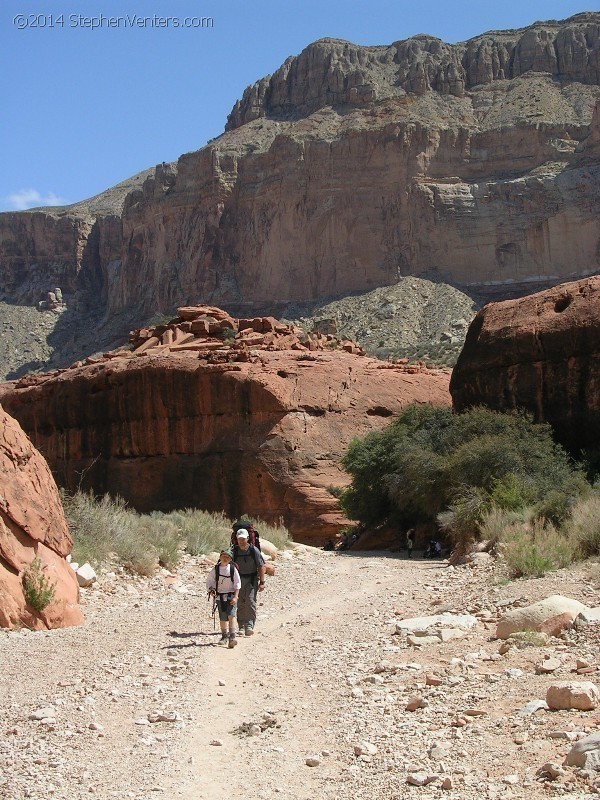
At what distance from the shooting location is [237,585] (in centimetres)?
1097

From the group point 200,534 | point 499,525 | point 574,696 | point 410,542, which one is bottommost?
point 410,542

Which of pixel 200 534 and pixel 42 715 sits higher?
pixel 42 715

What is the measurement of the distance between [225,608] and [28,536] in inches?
99.7

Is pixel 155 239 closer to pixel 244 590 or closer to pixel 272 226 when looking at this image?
pixel 272 226

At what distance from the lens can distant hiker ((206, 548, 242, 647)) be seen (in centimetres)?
1077

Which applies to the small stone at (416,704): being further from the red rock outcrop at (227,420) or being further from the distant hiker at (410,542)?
the red rock outcrop at (227,420)

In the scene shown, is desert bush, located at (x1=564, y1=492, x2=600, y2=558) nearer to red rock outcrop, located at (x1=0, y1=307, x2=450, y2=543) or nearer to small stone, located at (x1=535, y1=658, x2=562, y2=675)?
small stone, located at (x1=535, y1=658, x2=562, y2=675)

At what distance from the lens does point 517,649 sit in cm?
842

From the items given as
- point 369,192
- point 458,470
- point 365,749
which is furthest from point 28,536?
point 369,192

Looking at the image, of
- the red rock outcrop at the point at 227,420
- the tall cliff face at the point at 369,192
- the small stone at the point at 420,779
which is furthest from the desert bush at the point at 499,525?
the tall cliff face at the point at 369,192

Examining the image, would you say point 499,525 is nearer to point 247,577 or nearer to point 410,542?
point 410,542

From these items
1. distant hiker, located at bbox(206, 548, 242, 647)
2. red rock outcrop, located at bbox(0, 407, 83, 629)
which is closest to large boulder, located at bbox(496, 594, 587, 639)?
distant hiker, located at bbox(206, 548, 242, 647)

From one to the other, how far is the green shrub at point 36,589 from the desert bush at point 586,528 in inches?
269

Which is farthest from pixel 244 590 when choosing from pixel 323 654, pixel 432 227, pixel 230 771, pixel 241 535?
pixel 432 227
